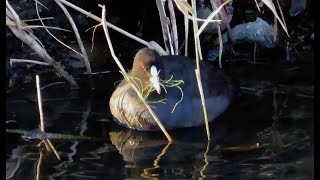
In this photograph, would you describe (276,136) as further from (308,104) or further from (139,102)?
(139,102)

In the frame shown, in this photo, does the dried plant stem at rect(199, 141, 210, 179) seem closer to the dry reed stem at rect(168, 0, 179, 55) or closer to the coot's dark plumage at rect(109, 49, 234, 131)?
the coot's dark plumage at rect(109, 49, 234, 131)

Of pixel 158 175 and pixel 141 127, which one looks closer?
pixel 158 175

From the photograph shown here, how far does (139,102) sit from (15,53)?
4.13ft

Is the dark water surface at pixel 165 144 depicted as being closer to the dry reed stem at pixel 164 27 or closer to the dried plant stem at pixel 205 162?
the dried plant stem at pixel 205 162

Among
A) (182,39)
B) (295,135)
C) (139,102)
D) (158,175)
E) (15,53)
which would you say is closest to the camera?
(158,175)

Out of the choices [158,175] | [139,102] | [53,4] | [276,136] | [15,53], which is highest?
[53,4]

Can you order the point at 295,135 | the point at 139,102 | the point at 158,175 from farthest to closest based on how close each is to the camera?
the point at 139,102 < the point at 295,135 < the point at 158,175

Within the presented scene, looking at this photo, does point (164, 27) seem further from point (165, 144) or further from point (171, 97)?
point (165, 144)

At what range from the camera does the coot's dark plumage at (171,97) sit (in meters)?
4.50

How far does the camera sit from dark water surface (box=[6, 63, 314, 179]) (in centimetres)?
377

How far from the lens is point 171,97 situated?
457cm

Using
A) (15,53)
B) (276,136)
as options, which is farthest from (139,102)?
(15,53)

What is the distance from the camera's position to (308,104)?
185 inches

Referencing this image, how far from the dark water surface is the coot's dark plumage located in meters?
0.07
